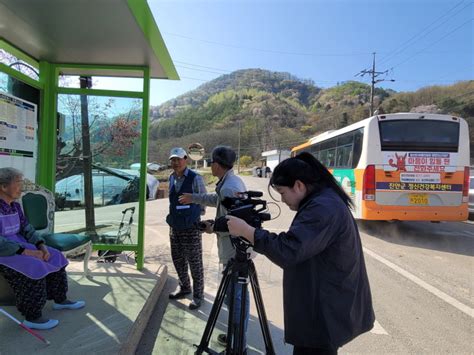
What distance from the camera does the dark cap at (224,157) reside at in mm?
3098

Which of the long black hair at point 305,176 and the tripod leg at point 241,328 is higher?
the long black hair at point 305,176

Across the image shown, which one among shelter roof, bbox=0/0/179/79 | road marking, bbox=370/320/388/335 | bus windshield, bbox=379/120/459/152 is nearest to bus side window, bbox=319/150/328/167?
bus windshield, bbox=379/120/459/152

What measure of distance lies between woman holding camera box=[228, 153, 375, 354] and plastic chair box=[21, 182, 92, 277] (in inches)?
105

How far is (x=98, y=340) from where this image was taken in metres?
2.83

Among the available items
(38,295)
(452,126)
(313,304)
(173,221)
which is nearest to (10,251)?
(38,295)

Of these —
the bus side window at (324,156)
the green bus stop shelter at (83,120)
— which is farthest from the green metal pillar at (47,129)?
the bus side window at (324,156)

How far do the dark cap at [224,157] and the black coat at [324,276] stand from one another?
146 centimetres

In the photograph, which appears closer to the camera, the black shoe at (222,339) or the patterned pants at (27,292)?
the patterned pants at (27,292)

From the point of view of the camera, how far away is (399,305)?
4.26m

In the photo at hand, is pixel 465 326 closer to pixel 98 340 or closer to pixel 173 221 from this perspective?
pixel 173 221

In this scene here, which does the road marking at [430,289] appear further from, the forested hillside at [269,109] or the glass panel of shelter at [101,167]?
the forested hillside at [269,109]

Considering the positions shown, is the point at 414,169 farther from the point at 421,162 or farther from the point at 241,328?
the point at 241,328

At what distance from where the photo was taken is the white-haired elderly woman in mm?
2834

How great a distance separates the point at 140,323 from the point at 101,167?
102 inches
